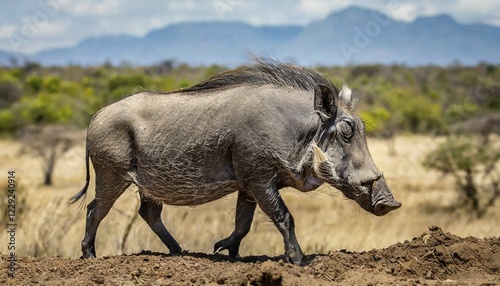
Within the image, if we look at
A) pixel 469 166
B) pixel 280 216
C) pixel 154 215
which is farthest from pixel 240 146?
pixel 469 166

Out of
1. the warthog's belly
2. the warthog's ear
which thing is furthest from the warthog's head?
the warthog's belly

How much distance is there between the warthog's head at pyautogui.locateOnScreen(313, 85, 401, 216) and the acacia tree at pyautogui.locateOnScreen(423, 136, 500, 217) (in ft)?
51.9

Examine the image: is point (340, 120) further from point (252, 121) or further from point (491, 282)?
point (491, 282)

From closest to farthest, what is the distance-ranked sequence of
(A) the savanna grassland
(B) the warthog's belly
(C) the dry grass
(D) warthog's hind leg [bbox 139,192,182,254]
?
(A) the savanna grassland → (B) the warthog's belly → (D) warthog's hind leg [bbox 139,192,182,254] → (C) the dry grass

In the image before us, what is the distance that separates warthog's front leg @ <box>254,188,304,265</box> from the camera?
23.6 ft

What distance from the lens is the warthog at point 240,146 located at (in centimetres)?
718

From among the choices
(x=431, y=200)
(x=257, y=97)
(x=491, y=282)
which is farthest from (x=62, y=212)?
(x=431, y=200)

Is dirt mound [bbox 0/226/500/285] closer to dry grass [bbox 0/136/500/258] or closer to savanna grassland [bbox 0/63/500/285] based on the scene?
savanna grassland [bbox 0/63/500/285]

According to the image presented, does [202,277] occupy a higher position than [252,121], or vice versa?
[252,121]

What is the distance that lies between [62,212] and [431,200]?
14698mm

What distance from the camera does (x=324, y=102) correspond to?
728 cm

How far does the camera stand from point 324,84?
7520 mm

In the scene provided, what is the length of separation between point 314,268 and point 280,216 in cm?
68

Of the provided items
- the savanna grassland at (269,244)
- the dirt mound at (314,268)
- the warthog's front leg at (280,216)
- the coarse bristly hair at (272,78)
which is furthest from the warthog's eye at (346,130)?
the dirt mound at (314,268)
